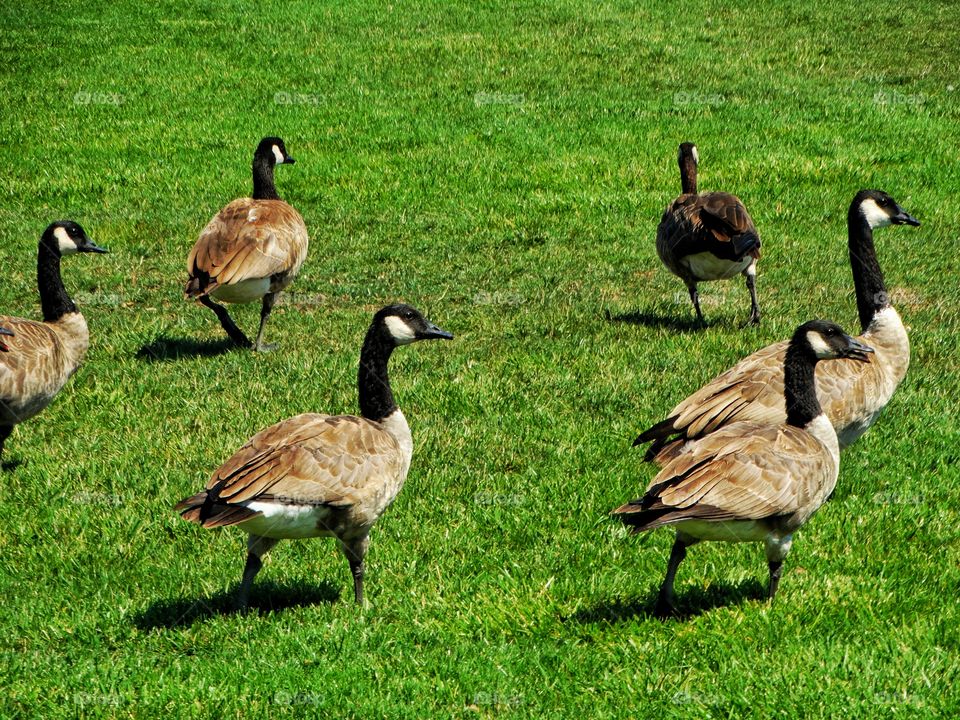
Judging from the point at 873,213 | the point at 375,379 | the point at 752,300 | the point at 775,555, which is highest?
the point at 873,213

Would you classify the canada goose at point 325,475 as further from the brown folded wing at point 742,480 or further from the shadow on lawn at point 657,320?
the shadow on lawn at point 657,320

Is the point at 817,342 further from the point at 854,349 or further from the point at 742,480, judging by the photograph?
the point at 742,480

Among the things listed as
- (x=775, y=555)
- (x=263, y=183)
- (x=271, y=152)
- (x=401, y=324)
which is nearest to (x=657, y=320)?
(x=263, y=183)

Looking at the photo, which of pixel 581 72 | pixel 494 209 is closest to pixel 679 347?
pixel 494 209

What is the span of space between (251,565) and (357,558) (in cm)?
68

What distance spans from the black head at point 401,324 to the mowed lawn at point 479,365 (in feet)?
5.03

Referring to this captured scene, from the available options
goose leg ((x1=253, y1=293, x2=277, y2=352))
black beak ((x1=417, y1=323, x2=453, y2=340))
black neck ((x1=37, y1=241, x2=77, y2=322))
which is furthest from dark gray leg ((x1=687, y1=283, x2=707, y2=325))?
black neck ((x1=37, y1=241, x2=77, y2=322))

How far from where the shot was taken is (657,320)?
42.5ft

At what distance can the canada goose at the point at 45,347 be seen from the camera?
28.7 feet

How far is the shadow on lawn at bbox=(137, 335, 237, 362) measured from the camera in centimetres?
1202

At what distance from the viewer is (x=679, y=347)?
11.6m

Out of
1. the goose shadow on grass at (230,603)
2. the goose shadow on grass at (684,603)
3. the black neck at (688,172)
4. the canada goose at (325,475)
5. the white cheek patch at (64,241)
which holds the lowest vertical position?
the goose shadow on grass at (230,603)

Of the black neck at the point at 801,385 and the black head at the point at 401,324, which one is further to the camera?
the black head at the point at 401,324

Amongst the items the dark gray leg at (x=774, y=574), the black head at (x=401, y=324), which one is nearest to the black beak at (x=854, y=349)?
the dark gray leg at (x=774, y=574)
